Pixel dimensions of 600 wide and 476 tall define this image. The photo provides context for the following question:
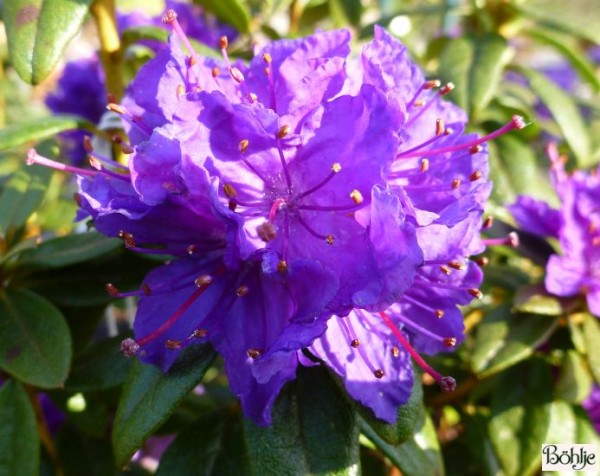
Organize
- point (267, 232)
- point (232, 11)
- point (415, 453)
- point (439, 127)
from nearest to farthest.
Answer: point (267, 232)
point (439, 127)
point (415, 453)
point (232, 11)

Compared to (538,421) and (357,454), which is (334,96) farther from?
(538,421)

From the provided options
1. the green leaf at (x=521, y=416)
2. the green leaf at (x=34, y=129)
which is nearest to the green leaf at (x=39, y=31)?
the green leaf at (x=34, y=129)

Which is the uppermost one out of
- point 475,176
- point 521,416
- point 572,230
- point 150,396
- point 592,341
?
point 475,176

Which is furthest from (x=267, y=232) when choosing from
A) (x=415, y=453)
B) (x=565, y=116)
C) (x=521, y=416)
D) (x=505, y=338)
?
(x=565, y=116)

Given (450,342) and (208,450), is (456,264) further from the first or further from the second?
(208,450)

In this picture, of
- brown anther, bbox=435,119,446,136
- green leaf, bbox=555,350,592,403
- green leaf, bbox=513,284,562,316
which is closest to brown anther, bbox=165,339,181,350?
brown anther, bbox=435,119,446,136

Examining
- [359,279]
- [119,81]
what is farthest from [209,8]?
[359,279]

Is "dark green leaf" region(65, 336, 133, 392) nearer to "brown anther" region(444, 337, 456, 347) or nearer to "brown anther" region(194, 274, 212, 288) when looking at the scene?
"brown anther" region(194, 274, 212, 288)
